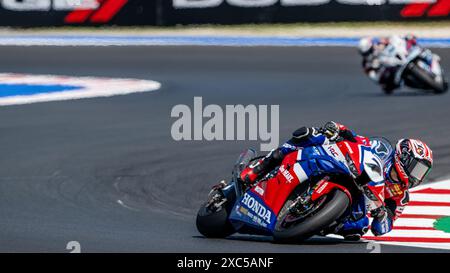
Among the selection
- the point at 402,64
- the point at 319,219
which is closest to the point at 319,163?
the point at 319,219

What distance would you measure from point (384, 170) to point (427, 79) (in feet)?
36.3

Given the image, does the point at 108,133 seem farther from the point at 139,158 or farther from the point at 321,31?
the point at 321,31

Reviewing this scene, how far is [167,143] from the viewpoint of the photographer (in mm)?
15984

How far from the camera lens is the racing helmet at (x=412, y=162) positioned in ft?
32.6

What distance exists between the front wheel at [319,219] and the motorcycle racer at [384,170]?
0.27 m

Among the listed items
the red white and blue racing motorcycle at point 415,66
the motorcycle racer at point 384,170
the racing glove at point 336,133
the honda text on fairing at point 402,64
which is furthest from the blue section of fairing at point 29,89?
the racing glove at point 336,133

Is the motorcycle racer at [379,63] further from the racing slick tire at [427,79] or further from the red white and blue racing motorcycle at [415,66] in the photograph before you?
the racing slick tire at [427,79]

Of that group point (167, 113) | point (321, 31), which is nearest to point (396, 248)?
point (167, 113)

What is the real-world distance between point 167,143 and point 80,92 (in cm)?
567

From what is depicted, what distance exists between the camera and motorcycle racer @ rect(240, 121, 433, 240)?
9.77 meters

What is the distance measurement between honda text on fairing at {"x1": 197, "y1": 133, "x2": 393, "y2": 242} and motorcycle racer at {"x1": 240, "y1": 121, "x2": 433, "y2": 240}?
0.05m

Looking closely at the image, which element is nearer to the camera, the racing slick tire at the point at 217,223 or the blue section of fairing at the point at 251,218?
the blue section of fairing at the point at 251,218
